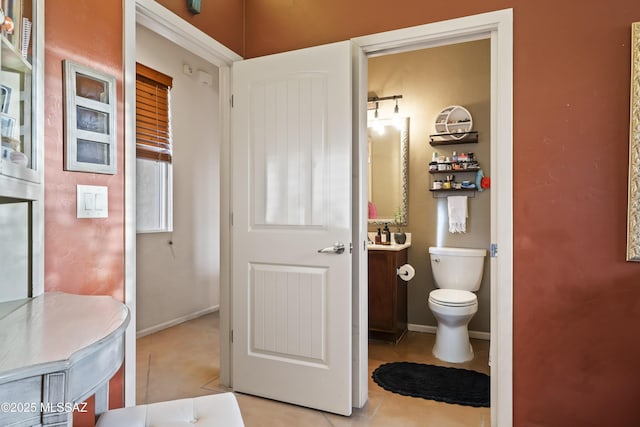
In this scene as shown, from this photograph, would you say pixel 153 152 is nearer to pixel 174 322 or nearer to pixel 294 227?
pixel 174 322

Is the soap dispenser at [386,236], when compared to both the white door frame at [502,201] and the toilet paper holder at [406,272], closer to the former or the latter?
the toilet paper holder at [406,272]

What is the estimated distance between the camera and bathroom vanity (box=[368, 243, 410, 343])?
3209mm

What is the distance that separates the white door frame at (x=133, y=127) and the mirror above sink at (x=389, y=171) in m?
1.69

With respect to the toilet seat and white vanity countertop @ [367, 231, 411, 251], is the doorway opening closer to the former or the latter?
white vanity countertop @ [367, 231, 411, 251]

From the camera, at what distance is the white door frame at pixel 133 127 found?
5.32ft

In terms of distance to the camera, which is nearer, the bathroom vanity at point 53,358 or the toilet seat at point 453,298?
the bathroom vanity at point 53,358

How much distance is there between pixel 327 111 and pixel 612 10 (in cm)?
134

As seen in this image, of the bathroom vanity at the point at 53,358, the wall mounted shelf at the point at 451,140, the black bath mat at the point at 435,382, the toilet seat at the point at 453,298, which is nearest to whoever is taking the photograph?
the bathroom vanity at the point at 53,358

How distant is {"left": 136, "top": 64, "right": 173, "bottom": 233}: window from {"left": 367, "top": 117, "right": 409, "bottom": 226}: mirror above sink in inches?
78.0

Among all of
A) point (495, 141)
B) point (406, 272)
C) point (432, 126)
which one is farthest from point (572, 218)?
point (432, 126)

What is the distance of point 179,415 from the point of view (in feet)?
3.86

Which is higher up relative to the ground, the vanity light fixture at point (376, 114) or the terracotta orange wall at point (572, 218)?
the vanity light fixture at point (376, 114)

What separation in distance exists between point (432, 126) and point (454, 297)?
1.54 m

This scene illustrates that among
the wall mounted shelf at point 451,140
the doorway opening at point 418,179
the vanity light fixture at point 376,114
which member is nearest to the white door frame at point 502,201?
the doorway opening at point 418,179
